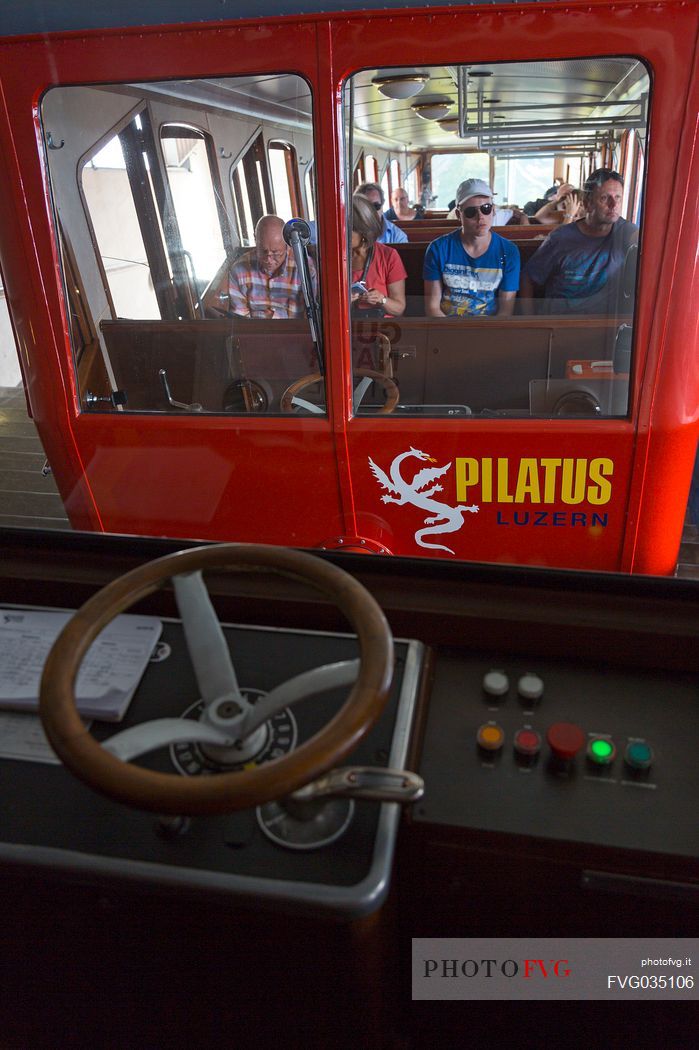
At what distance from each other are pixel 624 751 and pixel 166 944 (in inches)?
27.4

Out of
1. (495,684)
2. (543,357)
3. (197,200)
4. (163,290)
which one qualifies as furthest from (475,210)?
(495,684)

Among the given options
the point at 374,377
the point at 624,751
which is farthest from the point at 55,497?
the point at 624,751

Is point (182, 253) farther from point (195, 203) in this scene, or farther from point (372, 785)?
point (372, 785)

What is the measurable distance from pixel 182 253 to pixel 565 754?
1927 millimetres

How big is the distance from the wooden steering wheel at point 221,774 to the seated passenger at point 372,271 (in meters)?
1.54

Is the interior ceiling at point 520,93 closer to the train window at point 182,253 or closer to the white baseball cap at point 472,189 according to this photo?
the white baseball cap at point 472,189

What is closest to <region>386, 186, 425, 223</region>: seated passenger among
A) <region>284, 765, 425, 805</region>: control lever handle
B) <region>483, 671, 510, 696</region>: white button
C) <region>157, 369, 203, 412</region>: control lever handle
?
<region>157, 369, 203, 412</region>: control lever handle

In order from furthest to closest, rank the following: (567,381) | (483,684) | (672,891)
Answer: (567,381) < (483,684) < (672,891)

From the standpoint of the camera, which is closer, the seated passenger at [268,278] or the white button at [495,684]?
the white button at [495,684]

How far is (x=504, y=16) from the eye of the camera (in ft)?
6.16

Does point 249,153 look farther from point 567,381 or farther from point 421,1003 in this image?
point 421,1003

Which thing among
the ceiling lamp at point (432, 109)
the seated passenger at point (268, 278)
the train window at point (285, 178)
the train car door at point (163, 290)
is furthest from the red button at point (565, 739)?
the ceiling lamp at point (432, 109)

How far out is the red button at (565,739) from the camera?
1.03 metres

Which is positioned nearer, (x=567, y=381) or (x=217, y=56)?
(x=217, y=56)
